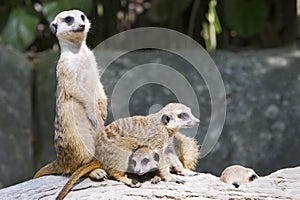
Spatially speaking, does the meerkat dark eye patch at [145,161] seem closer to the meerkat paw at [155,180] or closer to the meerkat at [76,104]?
the meerkat paw at [155,180]

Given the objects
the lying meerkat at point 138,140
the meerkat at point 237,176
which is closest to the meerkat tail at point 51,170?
the lying meerkat at point 138,140

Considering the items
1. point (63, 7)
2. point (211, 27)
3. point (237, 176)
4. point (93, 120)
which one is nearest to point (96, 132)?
point (93, 120)

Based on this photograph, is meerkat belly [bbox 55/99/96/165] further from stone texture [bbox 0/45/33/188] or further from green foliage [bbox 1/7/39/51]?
green foliage [bbox 1/7/39/51]

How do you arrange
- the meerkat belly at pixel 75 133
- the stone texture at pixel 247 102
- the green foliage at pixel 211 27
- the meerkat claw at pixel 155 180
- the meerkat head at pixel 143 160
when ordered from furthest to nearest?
the green foliage at pixel 211 27 → the stone texture at pixel 247 102 → the meerkat belly at pixel 75 133 → the meerkat claw at pixel 155 180 → the meerkat head at pixel 143 160

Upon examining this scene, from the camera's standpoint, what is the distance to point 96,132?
272 cm

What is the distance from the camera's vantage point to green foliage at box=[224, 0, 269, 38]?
526 cm

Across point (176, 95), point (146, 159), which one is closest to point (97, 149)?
point (146, 159)

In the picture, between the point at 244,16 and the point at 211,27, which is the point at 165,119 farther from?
the point at 211,27

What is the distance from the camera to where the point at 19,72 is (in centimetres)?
473

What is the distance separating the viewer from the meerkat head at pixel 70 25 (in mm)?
2619

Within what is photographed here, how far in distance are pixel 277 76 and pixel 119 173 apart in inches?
87.9

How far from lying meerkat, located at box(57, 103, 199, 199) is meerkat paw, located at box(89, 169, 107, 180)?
3 cm

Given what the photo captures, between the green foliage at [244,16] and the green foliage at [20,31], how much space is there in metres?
1.50

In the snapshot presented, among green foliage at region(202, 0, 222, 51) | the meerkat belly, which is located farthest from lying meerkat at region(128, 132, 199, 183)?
green foliage at region(202, 0, 222, 51)
